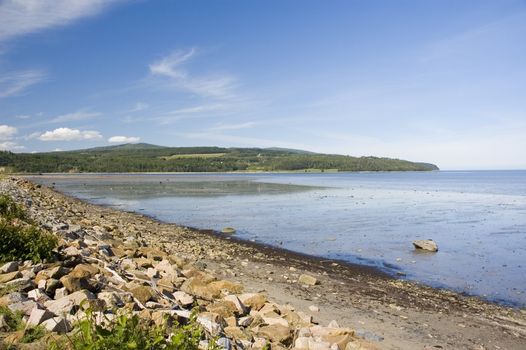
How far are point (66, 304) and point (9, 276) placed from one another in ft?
6.55

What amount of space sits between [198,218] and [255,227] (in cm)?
696

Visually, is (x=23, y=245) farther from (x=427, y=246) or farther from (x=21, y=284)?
(x=427, y=246)

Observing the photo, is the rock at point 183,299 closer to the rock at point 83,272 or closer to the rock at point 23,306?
the rock at point 83,272

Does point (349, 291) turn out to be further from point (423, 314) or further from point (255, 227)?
point (255, 227)

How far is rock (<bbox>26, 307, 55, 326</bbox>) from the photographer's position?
536 cm

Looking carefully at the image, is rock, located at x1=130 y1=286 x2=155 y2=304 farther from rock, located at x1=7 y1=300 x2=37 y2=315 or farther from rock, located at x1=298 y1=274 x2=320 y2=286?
rock, located at x1=298 y1=274 x2=320 y2=286

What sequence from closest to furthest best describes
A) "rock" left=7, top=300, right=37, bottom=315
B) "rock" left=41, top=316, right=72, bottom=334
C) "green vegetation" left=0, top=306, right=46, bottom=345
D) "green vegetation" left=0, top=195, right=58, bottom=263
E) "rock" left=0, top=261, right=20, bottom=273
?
1. "green vegetation" left=0, top=306, right=46, bottom=345
2. "rock" left=41, top=316, right=72, bottom=334
3. "rock" left=7, top=300, right=37, bottom=315
4. "rock" left=0, top=261, right=20, bottom=273
5. "green vegetation" left=0, top=195, right=58, bottom=263

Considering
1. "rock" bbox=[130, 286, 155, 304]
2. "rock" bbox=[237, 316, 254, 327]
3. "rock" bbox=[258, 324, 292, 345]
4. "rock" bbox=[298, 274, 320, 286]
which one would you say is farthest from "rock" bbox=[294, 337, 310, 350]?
"rock" bbox=[298, 274, 320, 286]

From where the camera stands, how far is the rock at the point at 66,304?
5957 millimetres

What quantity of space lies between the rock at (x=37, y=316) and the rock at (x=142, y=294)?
176 centimetres

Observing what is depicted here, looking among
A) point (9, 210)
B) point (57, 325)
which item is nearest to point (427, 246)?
point (57, 325)

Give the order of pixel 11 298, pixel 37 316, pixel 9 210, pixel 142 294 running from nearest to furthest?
pixel 37 316, pixel 11 298, pixel 142 294, pixel 9 210

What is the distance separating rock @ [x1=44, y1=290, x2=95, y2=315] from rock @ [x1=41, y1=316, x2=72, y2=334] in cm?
44

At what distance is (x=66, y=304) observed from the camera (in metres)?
6.11
